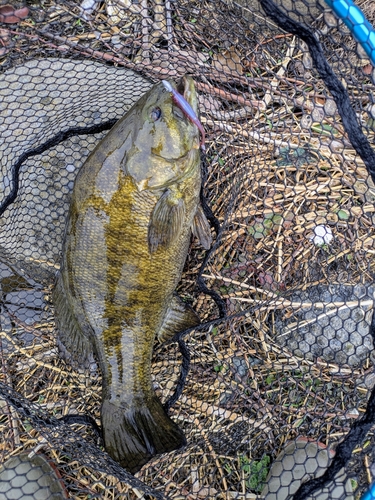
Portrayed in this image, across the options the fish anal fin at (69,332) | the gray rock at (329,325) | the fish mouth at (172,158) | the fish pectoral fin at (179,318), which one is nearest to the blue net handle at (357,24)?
the fish mouth at (172,158)

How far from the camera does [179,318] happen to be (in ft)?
8.41

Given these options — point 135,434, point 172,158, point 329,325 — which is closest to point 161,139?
point 172,158

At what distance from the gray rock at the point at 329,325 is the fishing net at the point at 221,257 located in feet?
0.04

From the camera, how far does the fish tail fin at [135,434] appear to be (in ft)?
7.72

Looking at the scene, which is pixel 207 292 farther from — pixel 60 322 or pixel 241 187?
pixel 60 322

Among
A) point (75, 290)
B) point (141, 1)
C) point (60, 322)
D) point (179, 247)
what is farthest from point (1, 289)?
point (141, 1)

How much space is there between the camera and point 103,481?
8.55ft

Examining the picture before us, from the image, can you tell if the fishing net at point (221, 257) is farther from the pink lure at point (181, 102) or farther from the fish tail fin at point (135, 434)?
the pink lure at point (181, 102)

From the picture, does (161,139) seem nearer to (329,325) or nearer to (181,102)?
(181,102)

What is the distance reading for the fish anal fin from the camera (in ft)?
8.04

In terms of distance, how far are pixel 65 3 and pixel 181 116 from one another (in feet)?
3.45

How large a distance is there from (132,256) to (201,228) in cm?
42

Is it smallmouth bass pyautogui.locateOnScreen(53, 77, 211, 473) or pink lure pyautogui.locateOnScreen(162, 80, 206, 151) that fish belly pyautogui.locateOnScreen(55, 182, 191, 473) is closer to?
smallmouth bass pyautogui.locateOnScreen(53, 77, 211, 473)

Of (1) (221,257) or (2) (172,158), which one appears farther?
(1) (221,257)
